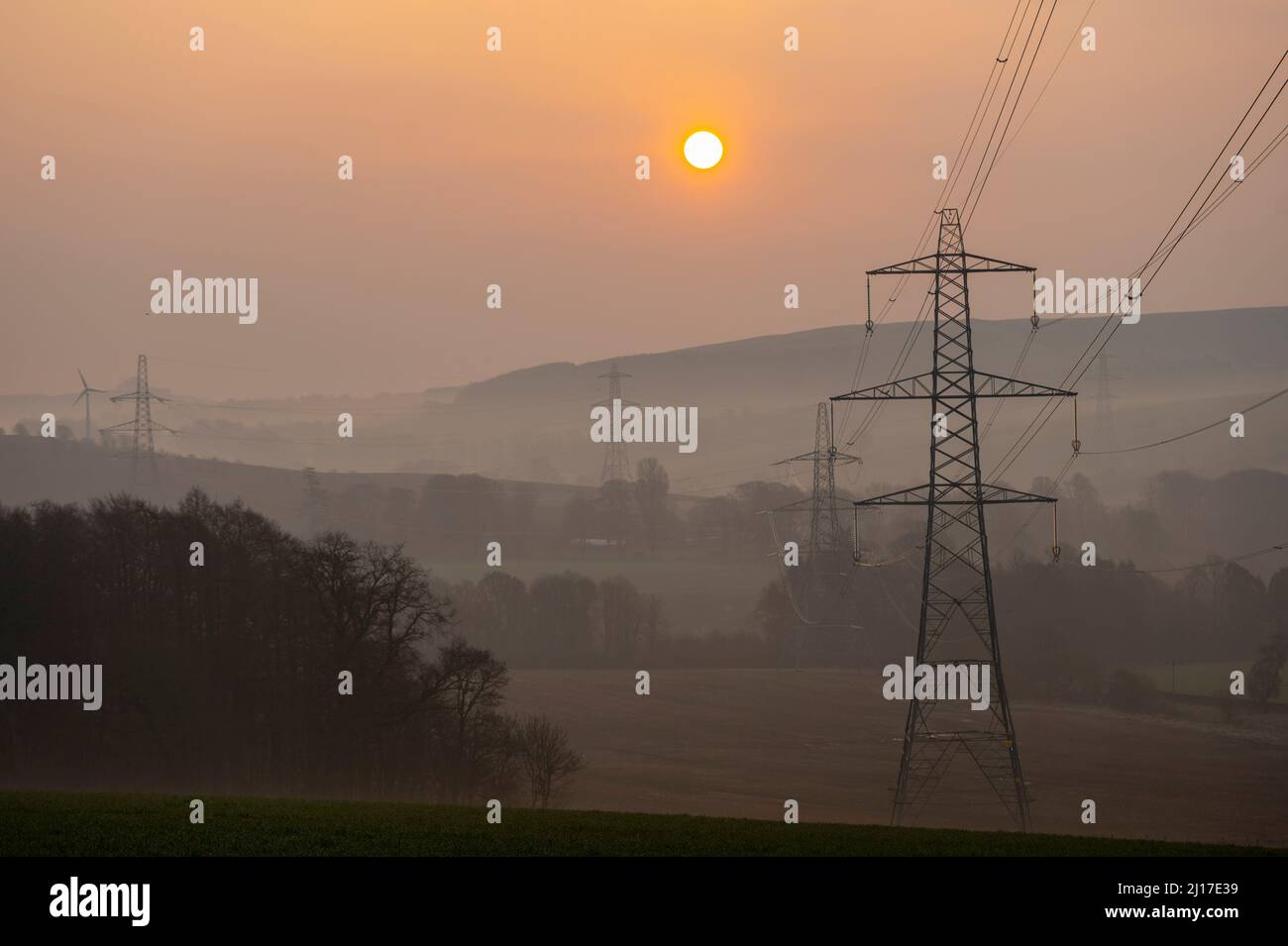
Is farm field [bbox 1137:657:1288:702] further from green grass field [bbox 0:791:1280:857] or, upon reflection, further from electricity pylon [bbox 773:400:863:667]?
green grass field [bbox 0:791:1280:857]

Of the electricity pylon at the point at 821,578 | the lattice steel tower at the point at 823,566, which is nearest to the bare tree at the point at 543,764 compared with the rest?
the lattice steel tower at the point at 823,566

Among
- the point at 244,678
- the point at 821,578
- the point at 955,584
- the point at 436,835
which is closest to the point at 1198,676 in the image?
the point at 955,584

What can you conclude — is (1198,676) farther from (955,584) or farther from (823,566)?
(823,566)
